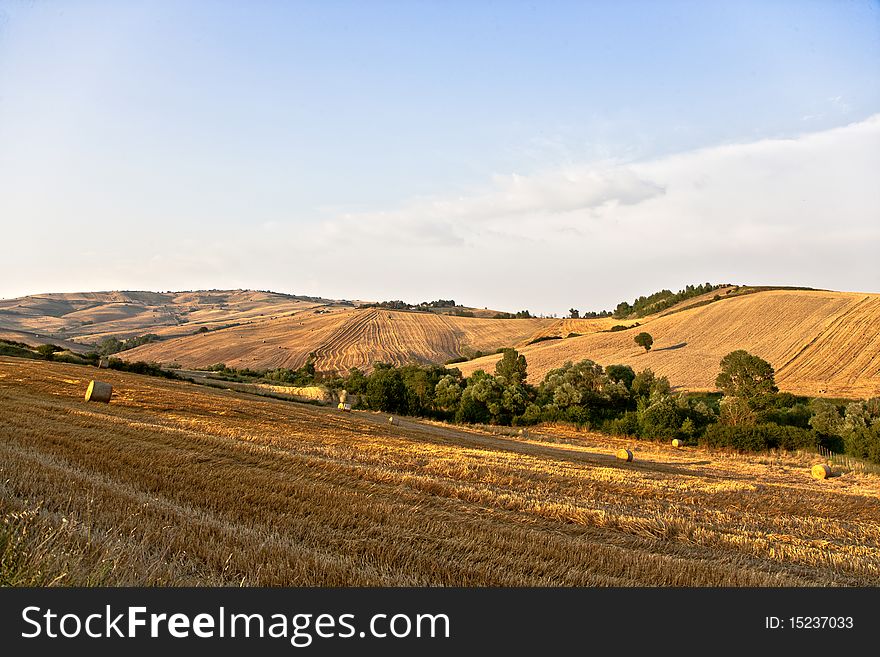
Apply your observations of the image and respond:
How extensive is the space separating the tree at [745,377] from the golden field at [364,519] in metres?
38.4

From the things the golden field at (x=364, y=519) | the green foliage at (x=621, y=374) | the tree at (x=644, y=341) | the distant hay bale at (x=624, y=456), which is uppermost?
the tree at (x=644, y=341)

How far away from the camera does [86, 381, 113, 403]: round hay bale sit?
2461 cm

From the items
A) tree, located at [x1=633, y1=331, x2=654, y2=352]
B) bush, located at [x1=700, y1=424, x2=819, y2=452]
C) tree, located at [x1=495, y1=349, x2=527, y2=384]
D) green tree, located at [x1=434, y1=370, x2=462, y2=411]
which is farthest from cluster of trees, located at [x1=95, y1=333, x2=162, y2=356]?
bush, located at [x1=700, y1=424, x2=819, y2=452]

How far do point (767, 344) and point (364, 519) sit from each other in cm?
8815

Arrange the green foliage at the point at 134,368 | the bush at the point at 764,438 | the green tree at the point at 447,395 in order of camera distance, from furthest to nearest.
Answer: the green tree at the point at 447,395 < the green foliage at the point at 134,368 < the bush at the point at 764,438

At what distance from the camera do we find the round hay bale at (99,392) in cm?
2461


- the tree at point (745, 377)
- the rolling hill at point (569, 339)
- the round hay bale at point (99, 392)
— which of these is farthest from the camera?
the rolling hill at point (569, 339)

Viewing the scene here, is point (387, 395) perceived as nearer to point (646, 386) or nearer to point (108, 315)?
point (646, 386)

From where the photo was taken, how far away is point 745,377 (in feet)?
181

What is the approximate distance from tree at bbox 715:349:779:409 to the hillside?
7752 millimetres

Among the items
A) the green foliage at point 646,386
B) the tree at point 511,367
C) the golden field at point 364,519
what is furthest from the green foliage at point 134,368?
the green foliage at point 646,386

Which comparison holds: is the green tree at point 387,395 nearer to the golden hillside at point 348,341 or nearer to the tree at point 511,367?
the tree at point 511,367

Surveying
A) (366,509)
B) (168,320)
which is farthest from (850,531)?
(168,320)

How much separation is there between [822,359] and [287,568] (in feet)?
272
